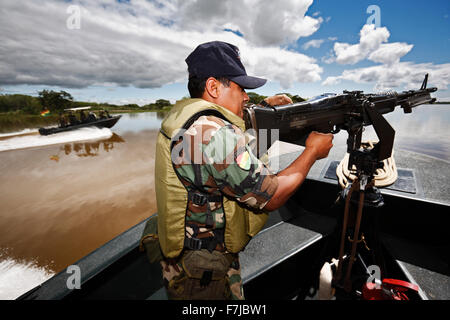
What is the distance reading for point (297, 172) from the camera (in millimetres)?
1153

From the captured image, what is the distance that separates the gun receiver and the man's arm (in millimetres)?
176

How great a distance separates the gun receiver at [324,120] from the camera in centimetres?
137

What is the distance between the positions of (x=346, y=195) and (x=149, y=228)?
1.99 m

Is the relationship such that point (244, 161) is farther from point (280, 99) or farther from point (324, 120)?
point (280, 99)

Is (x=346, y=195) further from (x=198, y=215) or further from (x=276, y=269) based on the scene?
(x=198, y=215)

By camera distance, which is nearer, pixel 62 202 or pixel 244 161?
pixel 244 161

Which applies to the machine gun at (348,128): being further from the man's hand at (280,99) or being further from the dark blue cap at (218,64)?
the man's hand at (280,99)

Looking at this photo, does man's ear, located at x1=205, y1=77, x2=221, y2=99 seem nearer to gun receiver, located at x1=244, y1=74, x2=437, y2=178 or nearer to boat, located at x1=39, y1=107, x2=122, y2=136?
gun receiver, located at x1=244, y1=74, x2=437, y2=178

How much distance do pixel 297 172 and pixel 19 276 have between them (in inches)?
217

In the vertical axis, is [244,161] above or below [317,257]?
above

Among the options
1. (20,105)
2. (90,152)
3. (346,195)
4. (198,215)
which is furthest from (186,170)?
(20,105)

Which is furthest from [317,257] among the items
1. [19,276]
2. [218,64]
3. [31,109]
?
[31,109]

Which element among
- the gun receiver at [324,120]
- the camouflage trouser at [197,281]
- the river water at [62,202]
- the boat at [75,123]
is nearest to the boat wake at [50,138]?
the boat at [75,123]

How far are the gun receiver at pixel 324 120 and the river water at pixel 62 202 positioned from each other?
10.2ft
